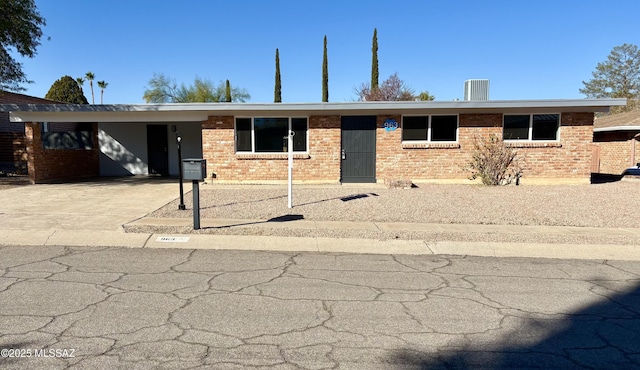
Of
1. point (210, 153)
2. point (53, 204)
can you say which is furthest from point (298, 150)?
point (53, 204)

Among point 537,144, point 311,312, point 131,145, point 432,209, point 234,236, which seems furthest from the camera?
point 131,145

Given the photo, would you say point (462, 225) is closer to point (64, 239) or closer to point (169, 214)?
point (169, 214)

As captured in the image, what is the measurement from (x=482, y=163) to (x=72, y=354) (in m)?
13.7

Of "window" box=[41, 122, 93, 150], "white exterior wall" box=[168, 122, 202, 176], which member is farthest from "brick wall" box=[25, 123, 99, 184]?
"white exterior wall" box=[168, 122, 202, 176]

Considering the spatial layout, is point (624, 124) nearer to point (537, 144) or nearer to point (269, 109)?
point (537, 144)

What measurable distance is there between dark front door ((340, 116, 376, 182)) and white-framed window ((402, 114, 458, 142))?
1.21 m

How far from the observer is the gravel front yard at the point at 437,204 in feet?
28.9

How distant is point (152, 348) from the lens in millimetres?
Answer: 3316

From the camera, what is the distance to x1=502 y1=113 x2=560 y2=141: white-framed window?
1472 cm

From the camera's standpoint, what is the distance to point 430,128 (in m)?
14.7

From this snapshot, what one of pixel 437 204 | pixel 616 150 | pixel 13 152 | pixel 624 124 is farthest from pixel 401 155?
pixel 13 152

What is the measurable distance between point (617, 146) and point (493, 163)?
13.5 meters

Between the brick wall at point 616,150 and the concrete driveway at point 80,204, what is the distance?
72.4 ft

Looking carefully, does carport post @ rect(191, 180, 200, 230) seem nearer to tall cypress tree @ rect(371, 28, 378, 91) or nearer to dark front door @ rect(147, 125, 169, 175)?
dark front door @ rect(147, 125, 169, 175)
